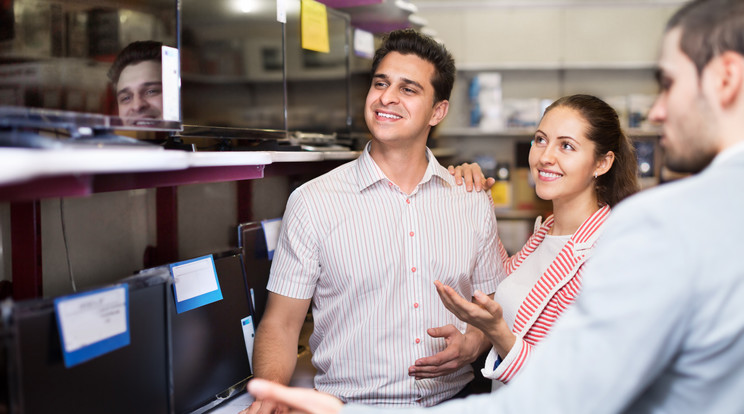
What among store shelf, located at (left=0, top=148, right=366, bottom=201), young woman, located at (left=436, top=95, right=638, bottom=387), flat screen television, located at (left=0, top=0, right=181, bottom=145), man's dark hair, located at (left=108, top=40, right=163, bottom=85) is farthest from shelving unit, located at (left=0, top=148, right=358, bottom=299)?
young woman, located at (left=436, top=95, right=638, bottom=387)

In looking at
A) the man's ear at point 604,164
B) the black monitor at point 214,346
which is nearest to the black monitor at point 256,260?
the black monitor at point 214,346

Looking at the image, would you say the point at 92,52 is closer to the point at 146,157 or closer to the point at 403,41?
the point at 146,157

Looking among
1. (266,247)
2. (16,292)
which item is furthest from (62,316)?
(266,247)

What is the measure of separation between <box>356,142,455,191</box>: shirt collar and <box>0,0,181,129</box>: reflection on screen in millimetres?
637

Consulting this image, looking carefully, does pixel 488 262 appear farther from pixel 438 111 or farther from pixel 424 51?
pixel 424 51

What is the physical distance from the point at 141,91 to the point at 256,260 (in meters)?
0.75

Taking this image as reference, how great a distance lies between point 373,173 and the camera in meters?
1.80

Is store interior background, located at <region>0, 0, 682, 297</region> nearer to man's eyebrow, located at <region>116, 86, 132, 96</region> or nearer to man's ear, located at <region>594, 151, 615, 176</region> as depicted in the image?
man's ear, located at <region>594, 151, 615, 176</region>

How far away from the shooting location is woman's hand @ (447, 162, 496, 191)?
1.91 metres

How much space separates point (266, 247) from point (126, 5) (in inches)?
35.6

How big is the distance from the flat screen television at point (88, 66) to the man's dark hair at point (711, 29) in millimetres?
980

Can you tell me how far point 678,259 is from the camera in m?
0.74

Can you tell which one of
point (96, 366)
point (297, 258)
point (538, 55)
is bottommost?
point (96, 366)

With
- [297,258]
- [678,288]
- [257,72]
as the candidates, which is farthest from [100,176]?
[678,288]
